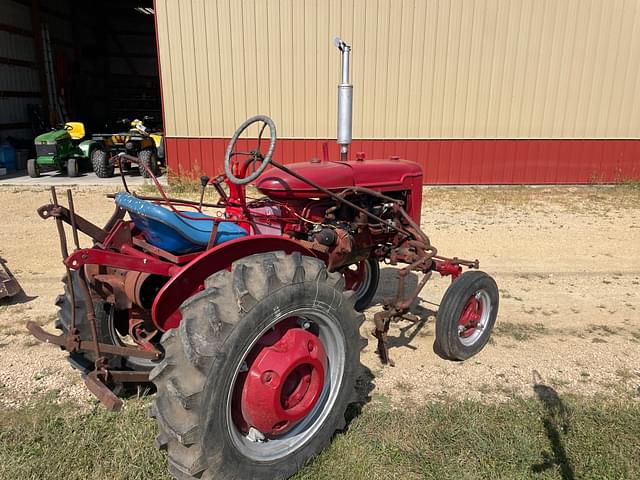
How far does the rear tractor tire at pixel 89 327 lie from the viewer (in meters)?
2.69

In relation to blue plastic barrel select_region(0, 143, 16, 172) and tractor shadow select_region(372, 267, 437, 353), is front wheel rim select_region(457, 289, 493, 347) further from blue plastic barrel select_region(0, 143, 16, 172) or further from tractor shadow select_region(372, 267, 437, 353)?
blue plastic barrel select_region(0, 143, 16, 172)

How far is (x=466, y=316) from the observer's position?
11.5ft

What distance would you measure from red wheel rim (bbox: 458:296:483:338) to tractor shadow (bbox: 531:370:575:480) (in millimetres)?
485

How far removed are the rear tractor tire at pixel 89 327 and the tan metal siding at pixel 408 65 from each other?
7.55 metres

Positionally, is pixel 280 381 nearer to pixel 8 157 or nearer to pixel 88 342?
pixel 88 342

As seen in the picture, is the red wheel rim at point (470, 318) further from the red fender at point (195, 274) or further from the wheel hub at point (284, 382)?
the red fender at point (195, 274)

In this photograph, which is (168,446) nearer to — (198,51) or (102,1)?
(198,51)

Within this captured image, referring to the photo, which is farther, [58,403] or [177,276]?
[58,403]

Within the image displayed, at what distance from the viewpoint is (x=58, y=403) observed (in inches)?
113

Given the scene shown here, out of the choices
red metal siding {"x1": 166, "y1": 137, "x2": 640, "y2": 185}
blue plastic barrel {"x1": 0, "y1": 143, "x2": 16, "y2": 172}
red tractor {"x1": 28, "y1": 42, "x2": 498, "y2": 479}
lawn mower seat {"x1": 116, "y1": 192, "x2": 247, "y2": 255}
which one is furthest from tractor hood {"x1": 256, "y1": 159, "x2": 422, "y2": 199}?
blue plastic barrel {"x1": 0, "y1": 143, "x2": 16, "y2": 172}

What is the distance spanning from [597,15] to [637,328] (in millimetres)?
8143

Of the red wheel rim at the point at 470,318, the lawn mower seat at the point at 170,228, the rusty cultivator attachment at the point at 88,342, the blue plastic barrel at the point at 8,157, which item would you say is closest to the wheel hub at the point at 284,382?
the rusty cultivator attachment at the point at 88,342

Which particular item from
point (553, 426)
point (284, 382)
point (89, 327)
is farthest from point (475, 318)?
point (89, 327)

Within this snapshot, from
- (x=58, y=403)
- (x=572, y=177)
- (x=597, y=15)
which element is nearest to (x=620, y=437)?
(x=58, y=403)
